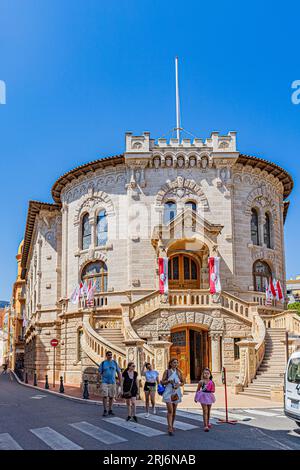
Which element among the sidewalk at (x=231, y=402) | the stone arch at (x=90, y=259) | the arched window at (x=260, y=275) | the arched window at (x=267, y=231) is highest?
the arched window at (x=267, y=231)

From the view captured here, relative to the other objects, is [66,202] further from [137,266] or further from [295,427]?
[295,427]

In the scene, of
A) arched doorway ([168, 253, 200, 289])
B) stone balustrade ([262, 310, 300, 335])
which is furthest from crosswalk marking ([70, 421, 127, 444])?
arched doorway ([168, 253, 200, 289])

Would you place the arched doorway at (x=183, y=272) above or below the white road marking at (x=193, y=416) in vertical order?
above

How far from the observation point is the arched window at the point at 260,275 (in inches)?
1201

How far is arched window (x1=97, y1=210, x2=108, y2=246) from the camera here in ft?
102

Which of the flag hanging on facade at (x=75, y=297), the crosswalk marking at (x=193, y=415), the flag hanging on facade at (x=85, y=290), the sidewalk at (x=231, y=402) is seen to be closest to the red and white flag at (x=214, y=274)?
the sidewalk at (x=231, y=402)

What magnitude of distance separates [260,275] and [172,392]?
20.6m

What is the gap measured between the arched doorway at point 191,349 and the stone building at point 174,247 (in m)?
0.05

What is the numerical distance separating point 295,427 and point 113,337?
13.9 m

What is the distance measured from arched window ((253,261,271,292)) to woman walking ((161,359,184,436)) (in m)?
19.5

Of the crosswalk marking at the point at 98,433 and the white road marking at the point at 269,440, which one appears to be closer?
the white road marking at the point at 269,440

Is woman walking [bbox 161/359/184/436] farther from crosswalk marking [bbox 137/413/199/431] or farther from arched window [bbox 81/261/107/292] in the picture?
arched window [bbox 81/261/107/292]

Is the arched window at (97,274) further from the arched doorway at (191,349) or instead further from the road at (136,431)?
the road at (136,431)
